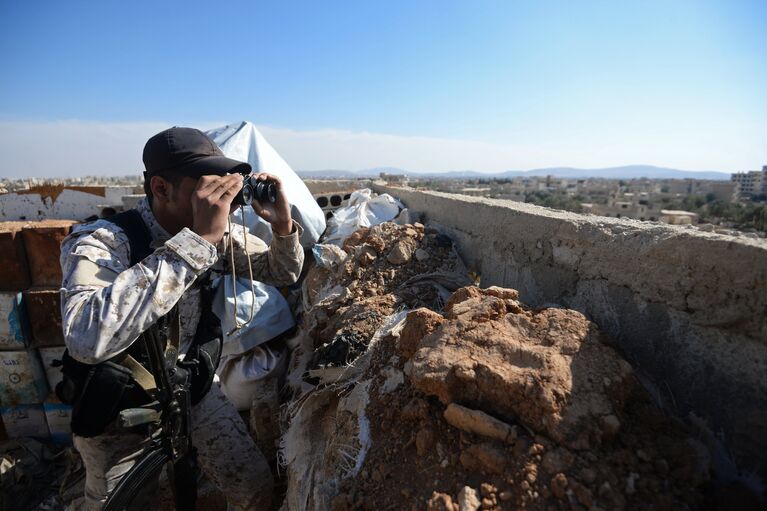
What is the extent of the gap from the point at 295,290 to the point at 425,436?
8.00ft

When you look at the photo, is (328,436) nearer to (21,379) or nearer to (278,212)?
(278,212)

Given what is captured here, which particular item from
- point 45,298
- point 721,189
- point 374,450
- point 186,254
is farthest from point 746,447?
point 721,189

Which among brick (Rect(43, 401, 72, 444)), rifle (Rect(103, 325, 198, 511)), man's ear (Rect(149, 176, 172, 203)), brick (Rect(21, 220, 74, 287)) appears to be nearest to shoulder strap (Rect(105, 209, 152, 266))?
man's ear (Rect(149, 176, 172, 203))

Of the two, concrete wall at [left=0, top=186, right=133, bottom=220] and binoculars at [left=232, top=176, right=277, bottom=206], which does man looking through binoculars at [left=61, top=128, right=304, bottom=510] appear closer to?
binoculars at [left=232, top=176, right=277, bottom=206]

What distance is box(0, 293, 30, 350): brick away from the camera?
11.1 ft

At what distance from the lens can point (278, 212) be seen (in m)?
2.02

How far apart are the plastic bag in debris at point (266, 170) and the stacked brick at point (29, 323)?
5.31 feet

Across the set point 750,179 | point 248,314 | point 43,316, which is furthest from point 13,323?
point 750,179

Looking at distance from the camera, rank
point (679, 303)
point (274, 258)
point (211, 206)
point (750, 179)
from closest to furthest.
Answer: point (679, 303) → point (211, 206) → point (274, 258) → point (750, 179)

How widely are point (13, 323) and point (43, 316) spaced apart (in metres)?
0.22

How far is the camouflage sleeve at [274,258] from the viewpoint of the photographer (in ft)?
6.85

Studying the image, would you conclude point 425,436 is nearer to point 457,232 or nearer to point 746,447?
point 746,447

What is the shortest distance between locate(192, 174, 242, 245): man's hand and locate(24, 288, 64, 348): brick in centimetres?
292

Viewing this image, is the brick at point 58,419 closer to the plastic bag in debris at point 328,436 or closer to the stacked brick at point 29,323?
the stacked brick at point 29,323
